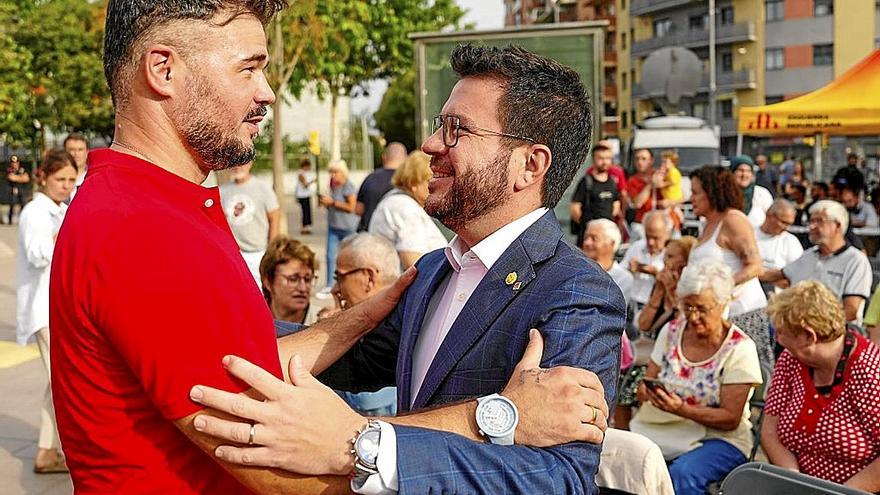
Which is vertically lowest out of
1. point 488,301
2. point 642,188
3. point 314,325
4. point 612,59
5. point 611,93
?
point 642,188

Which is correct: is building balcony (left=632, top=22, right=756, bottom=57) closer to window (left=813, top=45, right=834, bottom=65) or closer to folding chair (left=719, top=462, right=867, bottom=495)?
window (left=813, top=45, right=834, bottom=65)

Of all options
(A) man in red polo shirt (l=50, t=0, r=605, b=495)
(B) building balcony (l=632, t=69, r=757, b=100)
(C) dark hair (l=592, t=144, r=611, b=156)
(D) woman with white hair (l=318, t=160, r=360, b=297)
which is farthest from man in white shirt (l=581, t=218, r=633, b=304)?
(B) building balcony (l=632, t=69, r=757, b=100)

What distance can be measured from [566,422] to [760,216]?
892cm

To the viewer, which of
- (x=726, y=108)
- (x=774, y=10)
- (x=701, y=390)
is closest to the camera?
(x=701, y=390)

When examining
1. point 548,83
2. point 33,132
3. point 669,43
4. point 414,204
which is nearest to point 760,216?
point 414,204

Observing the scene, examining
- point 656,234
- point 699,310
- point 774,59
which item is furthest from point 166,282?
point 774,59

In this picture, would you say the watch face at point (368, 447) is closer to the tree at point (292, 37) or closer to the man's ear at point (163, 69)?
the man's ear at point (163, 69)

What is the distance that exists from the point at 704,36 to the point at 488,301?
6861 centimetres

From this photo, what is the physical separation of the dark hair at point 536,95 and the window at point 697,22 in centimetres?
6952

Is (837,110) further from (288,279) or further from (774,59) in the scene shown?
(774,59)

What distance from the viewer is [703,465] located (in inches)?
187

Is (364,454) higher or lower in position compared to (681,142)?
higher

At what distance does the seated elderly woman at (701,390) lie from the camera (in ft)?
15.8

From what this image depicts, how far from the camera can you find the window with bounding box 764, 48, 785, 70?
65.4 metres
